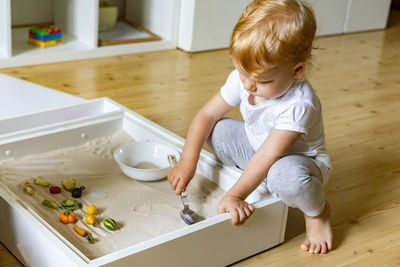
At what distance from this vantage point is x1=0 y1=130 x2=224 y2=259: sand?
1089mm

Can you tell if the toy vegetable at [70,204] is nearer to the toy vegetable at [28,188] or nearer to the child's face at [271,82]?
the toy vegetable at [28,188]

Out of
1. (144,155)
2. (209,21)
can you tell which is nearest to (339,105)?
(209,21)

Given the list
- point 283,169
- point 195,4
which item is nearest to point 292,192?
point 283,169

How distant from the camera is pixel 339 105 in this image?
193 cm

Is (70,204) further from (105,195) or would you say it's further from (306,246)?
(306,246)

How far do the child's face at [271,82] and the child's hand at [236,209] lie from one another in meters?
0.20

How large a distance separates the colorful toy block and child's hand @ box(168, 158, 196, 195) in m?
1.14

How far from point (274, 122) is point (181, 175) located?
218 mm

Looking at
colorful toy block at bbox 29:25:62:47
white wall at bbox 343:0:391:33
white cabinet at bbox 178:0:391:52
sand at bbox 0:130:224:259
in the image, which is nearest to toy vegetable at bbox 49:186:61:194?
sand at bbox 0:130:224:259

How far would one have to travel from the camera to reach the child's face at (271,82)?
1.04 meters

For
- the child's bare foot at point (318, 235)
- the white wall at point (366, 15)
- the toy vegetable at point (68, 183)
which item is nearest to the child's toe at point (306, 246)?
the child's bare foot at point (318, 235)

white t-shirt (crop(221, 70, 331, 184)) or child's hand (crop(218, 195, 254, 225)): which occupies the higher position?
white t-shirt (crop(221, 70, 331, 184))

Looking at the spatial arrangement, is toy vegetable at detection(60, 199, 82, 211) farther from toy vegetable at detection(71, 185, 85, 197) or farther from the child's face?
the child's face

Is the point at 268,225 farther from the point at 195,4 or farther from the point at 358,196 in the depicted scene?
the point at 195,4
